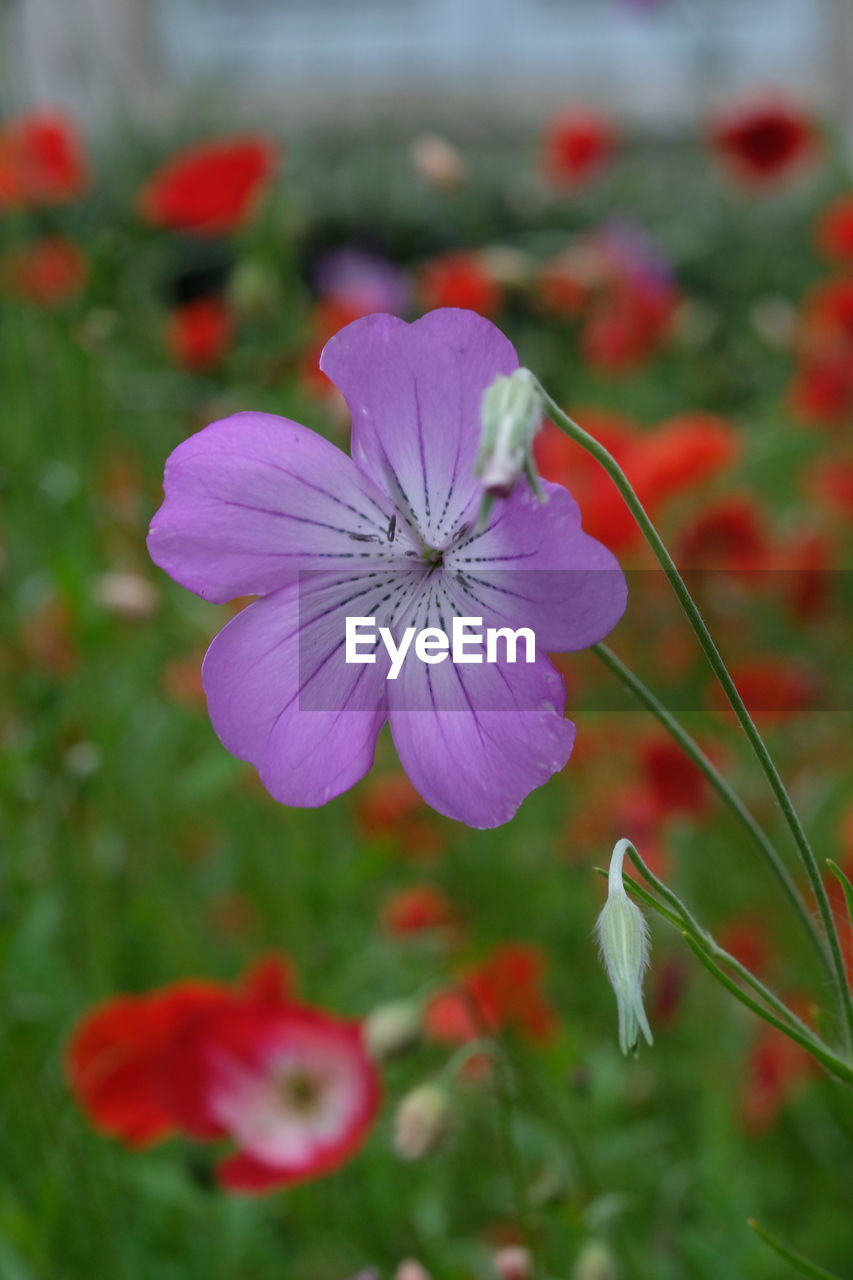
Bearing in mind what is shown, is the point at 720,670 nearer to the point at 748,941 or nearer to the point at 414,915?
the point at 414,915

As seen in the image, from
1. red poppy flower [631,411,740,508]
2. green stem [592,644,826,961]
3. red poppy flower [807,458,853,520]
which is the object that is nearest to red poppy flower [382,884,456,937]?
red poppy flower [631,411,740,508]

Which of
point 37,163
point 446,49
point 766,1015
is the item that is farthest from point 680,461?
point 446,49

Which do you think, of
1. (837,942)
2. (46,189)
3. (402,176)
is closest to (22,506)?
(46,189)

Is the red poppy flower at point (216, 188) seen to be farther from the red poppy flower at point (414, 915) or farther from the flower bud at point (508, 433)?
the flower bud at point (508, 433)

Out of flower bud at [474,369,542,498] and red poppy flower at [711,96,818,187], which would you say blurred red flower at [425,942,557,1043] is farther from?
red poppy flower at [711,96,818,187]

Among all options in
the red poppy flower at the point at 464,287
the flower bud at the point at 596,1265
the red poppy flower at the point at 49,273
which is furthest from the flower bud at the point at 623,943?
the red poppy flower at the point at 464,287
